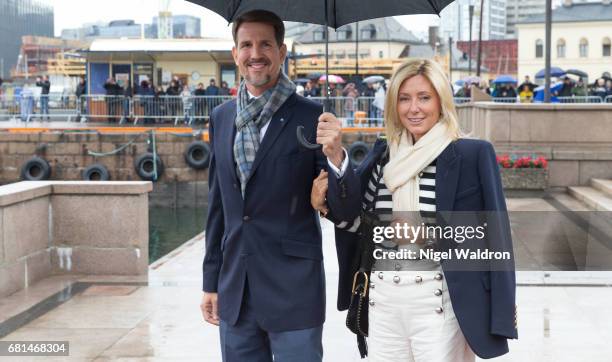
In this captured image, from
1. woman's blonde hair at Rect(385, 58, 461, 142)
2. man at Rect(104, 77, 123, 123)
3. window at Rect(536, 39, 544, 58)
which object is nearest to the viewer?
woman's blonde hair at Rect(385, 58, 461, 142)

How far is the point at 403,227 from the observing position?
3.71 m

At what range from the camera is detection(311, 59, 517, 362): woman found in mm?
3652

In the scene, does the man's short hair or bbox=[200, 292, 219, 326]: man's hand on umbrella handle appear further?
bbox=[200, 292, 219, 326]: man's hand on umbrella handle

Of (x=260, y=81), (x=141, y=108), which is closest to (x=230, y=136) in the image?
(x=260, y=81)

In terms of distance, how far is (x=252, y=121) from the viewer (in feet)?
13.1

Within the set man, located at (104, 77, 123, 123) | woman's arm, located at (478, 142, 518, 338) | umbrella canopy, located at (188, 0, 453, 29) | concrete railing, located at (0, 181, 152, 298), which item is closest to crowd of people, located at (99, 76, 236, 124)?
man, located at (104, 77, 123, 123)

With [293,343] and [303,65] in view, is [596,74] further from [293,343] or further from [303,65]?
[293,343]

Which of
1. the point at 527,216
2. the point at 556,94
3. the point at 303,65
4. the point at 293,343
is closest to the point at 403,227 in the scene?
the point at 293,343

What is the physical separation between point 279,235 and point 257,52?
0.76 meters

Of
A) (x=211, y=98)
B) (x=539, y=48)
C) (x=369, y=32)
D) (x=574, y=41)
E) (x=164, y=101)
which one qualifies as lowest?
(x=164, y=101)

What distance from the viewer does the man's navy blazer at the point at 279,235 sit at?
387cm

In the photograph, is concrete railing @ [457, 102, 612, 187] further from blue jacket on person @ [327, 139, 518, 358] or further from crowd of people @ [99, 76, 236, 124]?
crowd of people @ [99, 76, 236, 124]

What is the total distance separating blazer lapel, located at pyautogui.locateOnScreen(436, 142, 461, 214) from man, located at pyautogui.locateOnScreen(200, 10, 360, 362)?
473 mm

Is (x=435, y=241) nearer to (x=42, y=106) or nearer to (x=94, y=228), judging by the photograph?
(x=94, y=228)
